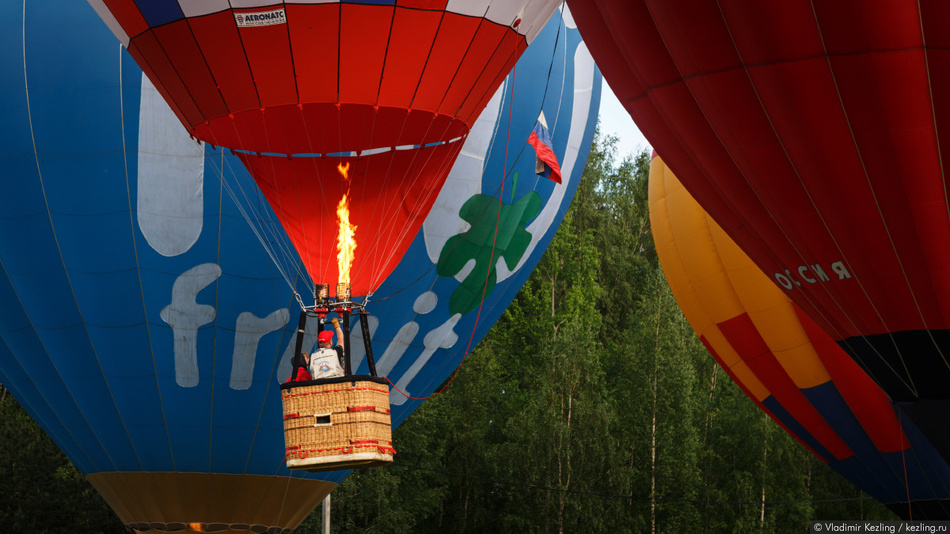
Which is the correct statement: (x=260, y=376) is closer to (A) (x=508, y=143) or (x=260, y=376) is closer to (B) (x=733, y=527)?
(A) (x=508, y=143)

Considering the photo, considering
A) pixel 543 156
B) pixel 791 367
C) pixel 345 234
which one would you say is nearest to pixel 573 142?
pixel 543 156

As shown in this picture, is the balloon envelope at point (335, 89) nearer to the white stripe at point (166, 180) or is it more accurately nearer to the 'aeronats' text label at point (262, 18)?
the 'aeronats' text label at point (262, 18)

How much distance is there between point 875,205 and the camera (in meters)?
5.20

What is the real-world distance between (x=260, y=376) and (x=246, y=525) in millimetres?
1042

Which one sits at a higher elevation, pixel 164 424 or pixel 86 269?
pixel 86 269

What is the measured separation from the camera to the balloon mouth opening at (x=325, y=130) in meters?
5.61

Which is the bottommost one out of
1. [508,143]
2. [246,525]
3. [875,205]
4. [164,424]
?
[246,525]

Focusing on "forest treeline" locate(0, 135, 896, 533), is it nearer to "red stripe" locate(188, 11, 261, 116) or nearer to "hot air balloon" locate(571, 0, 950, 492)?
"hot air balloon" locate(571, 0, 950, 492)

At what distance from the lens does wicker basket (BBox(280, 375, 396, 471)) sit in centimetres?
508

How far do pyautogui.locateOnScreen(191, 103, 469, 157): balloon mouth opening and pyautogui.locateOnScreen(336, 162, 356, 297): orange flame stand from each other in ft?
0.51

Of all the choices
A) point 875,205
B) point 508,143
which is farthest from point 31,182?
point 875,205

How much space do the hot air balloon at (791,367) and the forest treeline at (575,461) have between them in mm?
4432

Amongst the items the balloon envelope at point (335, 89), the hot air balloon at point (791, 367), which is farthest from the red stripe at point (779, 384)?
the balloon envelope at point (335, 89)

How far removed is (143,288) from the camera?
276 inches
